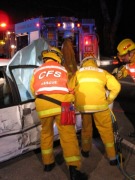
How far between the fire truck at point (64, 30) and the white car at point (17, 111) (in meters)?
7.33

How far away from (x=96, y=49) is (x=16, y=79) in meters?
9.17

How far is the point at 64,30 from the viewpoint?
12453 mm

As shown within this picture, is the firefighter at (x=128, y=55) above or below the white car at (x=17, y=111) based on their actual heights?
above

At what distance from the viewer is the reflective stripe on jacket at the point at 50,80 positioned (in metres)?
3.89

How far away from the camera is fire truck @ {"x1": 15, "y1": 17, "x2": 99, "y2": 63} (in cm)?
1216

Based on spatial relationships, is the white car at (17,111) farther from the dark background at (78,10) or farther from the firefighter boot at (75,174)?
the dark background at (78,10)

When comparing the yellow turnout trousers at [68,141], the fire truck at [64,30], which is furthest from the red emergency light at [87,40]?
the yellow turnout trousers at [68,141]

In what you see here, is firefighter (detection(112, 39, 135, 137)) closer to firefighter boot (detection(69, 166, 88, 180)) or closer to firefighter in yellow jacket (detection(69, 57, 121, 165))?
firefighter in yellow jacket (detection(69, 57, 121, 165))

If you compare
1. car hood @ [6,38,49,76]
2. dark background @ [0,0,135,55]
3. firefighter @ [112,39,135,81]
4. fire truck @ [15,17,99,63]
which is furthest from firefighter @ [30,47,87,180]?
dark background @ [0,0,135,55]

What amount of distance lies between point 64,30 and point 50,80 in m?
8.84

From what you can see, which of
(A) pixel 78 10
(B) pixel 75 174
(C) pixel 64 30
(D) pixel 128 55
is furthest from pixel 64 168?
(A) pixel 78 10

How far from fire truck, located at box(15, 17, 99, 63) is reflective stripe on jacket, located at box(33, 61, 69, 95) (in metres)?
7.94

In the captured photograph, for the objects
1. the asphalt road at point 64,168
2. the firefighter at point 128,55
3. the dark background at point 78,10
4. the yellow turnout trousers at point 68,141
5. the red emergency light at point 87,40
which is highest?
the dark background at point 78,10

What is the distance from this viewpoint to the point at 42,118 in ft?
13.2
